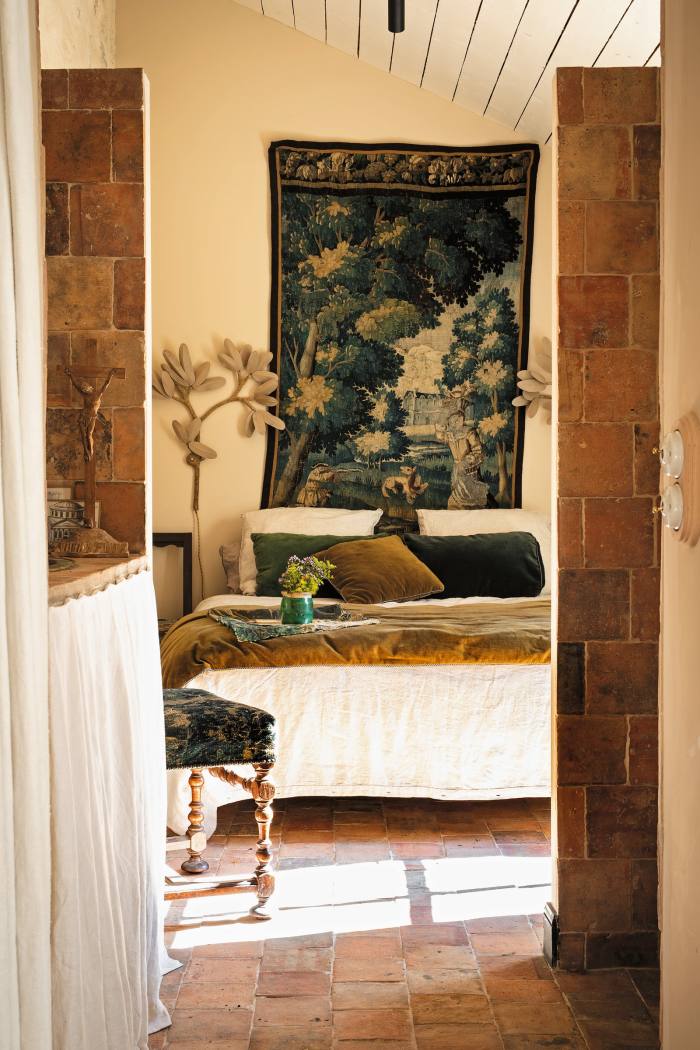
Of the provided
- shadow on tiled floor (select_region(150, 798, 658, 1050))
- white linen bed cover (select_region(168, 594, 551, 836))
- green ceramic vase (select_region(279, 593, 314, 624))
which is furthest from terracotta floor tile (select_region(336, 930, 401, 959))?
green ceramic vase (select_region(279, 593, 314, 624))

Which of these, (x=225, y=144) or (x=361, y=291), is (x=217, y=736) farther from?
(x=225, y=144)

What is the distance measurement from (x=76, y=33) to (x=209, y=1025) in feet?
13.5

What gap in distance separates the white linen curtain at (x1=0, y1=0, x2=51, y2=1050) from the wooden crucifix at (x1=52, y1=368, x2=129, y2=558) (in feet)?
Answer: 3.85

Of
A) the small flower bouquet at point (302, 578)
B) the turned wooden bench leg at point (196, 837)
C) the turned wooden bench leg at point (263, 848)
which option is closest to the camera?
the turned wooden bench leg at point (263, 848)

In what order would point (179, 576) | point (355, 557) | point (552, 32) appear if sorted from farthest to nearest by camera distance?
1. point (179, 576)
2. point (355, 557)
3. point (552, 32)

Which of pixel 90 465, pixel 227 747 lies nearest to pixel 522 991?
pixel 227 747

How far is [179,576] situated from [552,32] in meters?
3.29

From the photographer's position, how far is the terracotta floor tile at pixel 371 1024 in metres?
2.28

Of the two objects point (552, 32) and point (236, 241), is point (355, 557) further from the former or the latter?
point (552, 32)

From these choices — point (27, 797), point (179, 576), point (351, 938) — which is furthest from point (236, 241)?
point (27, 797)

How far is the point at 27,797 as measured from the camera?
4.18 ft

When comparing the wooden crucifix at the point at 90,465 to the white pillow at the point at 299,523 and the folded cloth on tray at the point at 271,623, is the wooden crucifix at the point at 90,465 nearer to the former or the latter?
the folded cloth on tray at the point at 271,623

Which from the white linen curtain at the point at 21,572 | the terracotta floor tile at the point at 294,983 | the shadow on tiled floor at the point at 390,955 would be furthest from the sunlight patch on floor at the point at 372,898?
the white linen curtain at the point at 21,572

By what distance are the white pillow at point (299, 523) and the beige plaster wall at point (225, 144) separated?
257 millimetres
